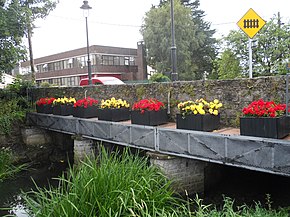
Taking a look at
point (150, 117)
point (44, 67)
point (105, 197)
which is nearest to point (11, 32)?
point (150, 117)

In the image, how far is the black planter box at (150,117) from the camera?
21.4 ft

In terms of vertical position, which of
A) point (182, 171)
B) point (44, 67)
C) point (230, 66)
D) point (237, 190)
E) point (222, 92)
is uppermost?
point (44, 67)

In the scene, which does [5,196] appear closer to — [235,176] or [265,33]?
[235,176]

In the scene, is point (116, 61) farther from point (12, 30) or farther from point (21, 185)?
point (21, 185)

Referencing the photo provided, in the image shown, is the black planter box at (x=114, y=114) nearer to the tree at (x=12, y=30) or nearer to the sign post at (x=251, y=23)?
the sign post at (x=251, y=23)

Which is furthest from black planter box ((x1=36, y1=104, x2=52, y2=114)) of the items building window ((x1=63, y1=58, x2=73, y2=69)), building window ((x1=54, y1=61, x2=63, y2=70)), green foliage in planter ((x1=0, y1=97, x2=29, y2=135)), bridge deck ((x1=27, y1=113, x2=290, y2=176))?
building window ((x1=54, y1=61, x2=63, y2=70))

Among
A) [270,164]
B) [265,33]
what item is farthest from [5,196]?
[265,33]

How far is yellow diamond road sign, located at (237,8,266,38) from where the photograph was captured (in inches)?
241

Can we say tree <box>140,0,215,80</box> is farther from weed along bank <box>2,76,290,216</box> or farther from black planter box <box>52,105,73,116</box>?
black planter box <box>52,105,73,116</box>

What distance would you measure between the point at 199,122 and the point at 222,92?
1.13 meters

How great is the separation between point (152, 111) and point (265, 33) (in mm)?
10103

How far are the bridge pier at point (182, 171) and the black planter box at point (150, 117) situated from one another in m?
0.79

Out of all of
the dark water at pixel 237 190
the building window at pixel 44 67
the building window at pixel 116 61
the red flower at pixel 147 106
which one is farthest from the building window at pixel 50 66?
the red flower at pixel 147 106

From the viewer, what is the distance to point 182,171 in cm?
593
